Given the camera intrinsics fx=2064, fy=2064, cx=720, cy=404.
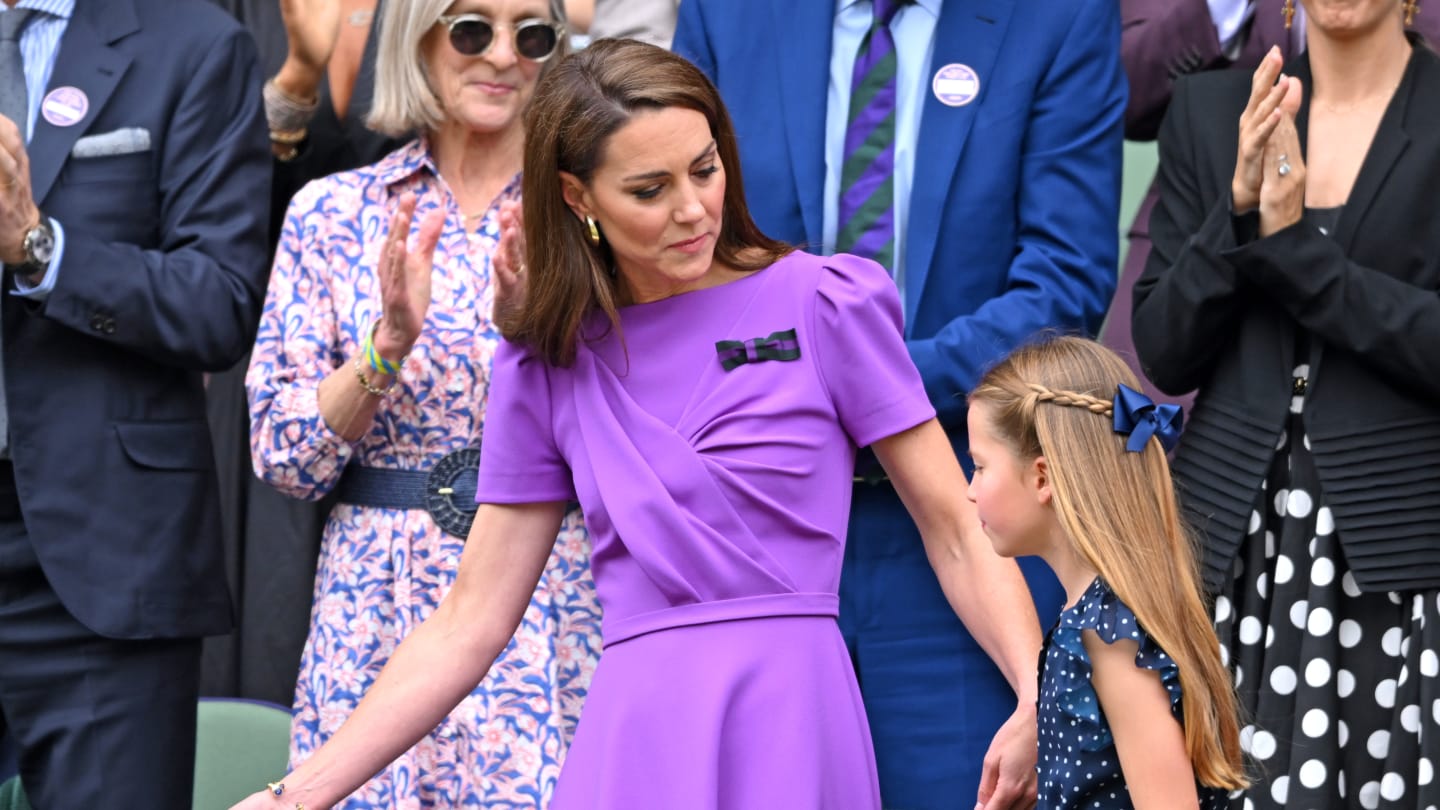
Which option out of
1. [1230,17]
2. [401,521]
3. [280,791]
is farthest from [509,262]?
[1230,17]

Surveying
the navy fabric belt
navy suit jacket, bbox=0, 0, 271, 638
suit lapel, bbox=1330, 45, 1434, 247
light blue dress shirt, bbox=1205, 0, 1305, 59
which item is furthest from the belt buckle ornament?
light blue dress shirt, bbox=1205, 0, 1305, 59

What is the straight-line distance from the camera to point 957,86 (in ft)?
12.9

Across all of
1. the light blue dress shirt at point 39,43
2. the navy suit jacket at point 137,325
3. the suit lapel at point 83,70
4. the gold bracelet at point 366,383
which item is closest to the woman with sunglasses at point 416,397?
the gold bracelet at point 366,383

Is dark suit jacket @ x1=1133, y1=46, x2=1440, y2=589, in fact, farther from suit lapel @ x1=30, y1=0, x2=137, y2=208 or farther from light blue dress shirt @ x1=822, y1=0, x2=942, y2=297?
suit lapel @ x1=30, y1=0, x2=137, y2=208

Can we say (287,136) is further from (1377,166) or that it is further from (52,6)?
(1377,166)

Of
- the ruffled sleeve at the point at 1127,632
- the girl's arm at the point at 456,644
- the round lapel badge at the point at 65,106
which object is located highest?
the round lapel badge at the point at 65,106

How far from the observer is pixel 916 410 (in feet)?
9.62

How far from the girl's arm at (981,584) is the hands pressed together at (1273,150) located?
3.27 feet

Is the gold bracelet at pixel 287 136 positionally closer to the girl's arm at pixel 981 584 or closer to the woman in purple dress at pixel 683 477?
the woman in purple dress at pixel 683 477

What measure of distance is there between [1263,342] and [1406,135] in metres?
0.46

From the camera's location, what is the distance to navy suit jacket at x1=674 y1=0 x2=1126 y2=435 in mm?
3887

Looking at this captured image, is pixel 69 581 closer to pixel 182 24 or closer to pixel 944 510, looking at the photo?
pixel 182 24

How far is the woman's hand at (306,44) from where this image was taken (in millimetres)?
4656

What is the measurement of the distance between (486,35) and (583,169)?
52.0 inches
